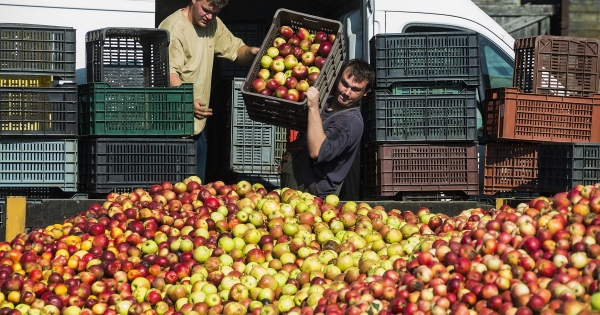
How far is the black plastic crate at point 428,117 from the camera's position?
27.2 ft

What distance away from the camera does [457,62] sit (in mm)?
8414

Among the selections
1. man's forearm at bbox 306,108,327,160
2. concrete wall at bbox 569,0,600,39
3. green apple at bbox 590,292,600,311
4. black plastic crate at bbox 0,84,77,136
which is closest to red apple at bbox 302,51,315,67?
man's forearm at bbox 306,108,327,160

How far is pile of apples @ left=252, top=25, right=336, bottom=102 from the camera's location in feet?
24.4

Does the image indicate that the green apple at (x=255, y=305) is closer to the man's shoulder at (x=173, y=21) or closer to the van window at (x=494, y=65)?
the man's shoulder at (x=173, y=21)

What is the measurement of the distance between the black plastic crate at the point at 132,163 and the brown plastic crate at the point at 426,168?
1.65 metres

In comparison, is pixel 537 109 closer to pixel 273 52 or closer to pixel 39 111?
pixel 273 52

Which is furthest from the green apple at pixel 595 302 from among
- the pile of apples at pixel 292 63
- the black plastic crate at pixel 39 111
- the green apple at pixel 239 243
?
the black plastic crate at pixel 39 111

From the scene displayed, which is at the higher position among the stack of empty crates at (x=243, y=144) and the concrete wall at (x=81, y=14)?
the concrete wall at (x=81, y=14)

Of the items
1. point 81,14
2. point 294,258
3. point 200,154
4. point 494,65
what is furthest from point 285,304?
point 494,65

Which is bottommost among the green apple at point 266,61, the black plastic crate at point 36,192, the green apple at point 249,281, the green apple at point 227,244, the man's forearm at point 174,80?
the green apple at point 249,281

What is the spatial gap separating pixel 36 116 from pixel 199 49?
164 centimetres

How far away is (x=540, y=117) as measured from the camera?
28.1 ft

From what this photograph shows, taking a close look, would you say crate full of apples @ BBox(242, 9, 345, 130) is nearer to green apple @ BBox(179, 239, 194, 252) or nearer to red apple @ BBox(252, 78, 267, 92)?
red apple @ BBox(252, 78, 267, 92)

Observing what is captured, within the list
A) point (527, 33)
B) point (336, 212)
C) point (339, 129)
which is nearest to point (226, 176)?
point (339, 129)
